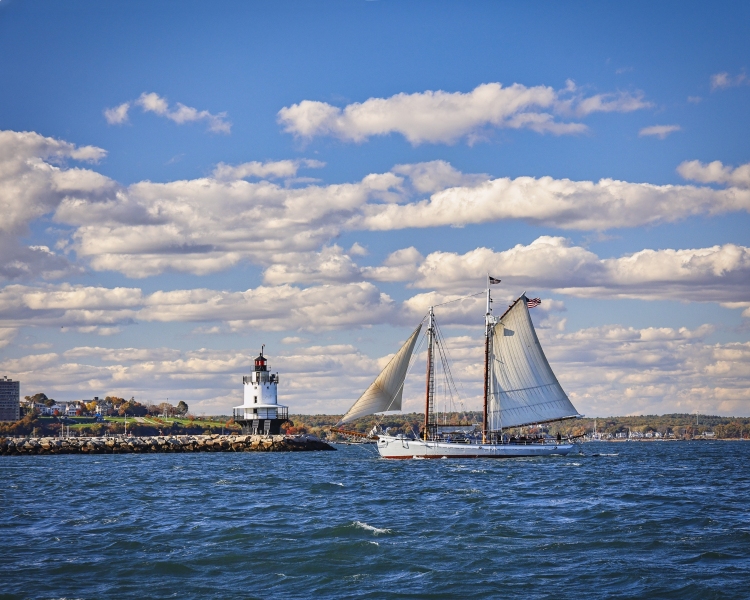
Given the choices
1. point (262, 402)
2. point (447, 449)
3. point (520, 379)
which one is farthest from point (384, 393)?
point (262, 402)

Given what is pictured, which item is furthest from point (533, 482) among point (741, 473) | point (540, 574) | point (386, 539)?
point (540, 574)

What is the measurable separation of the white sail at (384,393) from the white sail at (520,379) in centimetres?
908

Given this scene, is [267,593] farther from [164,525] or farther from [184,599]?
[164,525]

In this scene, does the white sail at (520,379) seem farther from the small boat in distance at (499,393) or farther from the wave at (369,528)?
the wave at (369,528)

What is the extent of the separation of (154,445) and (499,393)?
58624 millimetres

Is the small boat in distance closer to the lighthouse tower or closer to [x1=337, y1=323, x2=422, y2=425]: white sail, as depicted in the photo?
[x1=337, y1=323, x2=422, y2=425]: white sail

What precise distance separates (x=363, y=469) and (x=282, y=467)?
310 inches

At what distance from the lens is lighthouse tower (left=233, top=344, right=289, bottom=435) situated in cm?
13012

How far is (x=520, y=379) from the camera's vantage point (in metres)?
Result: 86.2

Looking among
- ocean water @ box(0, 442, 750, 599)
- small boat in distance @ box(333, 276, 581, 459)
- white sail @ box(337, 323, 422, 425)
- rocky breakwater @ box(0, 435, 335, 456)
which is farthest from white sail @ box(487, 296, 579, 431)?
rocky breakwater @ box(0, 435, 335, 456)

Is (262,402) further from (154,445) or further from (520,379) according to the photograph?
(520,379)

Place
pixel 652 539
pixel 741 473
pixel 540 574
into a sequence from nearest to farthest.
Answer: pixel 540 574 < pixel 652 539 < pixel 741 473

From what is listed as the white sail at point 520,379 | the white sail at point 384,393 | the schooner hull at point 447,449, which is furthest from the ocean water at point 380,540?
the schooner hull at point 447,449

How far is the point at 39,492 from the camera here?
53250 mm
